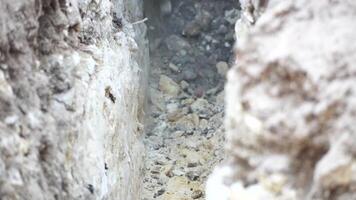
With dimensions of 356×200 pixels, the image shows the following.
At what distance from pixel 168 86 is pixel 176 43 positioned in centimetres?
36

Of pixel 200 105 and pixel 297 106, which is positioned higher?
pixel 200 105

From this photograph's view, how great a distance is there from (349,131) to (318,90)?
0.08 metres

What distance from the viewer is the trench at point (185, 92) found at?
2.96 meters

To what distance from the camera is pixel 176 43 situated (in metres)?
3.75

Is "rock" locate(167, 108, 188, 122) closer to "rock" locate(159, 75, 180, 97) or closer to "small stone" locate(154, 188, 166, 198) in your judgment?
"rock" locate(159, 75, 180, 97)

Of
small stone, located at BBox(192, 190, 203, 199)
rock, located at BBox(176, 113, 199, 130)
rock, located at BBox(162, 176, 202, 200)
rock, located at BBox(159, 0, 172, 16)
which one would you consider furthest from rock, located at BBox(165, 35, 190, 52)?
small stone, located at BBox(192, 190, 203, 199)

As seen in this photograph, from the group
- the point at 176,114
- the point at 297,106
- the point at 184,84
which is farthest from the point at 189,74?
the point at 297,106

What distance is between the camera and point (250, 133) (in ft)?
3.16

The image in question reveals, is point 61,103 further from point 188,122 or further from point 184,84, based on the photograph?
point 184,84

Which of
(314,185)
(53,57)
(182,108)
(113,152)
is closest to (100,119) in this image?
(113,152)

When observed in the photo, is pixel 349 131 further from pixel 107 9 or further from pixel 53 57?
pixel 107 9

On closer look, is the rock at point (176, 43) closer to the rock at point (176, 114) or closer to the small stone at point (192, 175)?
the rock at point (176, 114)

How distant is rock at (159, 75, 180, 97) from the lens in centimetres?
352

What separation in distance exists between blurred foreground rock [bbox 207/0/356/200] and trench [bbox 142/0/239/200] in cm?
186
